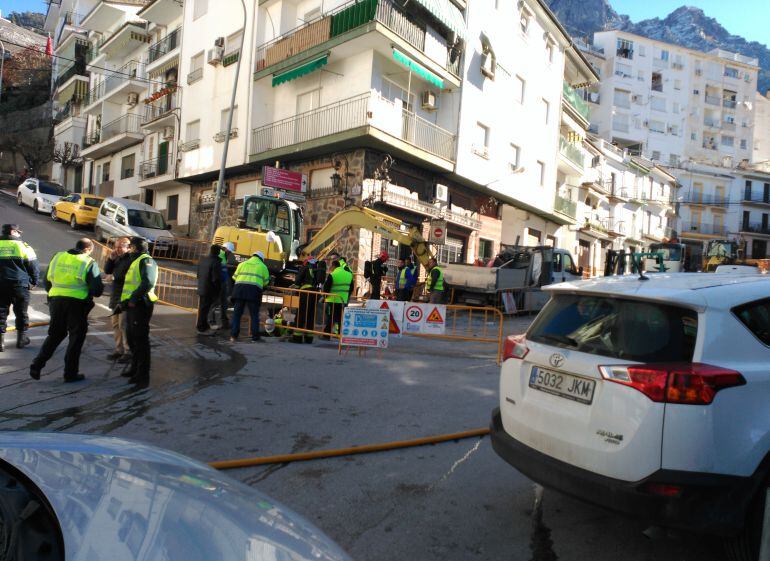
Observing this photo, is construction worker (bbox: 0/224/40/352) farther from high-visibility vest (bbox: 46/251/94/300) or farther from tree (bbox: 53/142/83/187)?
tree (bbox: 53/142/83/187)

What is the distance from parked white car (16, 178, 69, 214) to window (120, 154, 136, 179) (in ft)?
20.2

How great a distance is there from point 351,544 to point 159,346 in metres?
6.72

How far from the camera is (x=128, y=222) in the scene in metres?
20.4

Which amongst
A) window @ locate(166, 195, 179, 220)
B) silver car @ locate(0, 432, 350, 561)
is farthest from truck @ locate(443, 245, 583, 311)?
window @ locate(166, 195, 179, 220)

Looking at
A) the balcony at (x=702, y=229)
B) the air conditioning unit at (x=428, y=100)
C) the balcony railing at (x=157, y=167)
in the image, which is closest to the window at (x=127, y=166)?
the balcony railing at (x=157, y=167)

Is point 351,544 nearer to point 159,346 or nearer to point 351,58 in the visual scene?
point 159,346

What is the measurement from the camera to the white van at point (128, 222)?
66.9 feet

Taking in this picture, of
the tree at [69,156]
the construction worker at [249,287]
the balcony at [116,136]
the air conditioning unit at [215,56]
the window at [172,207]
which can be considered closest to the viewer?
the construction worker at [249,287]

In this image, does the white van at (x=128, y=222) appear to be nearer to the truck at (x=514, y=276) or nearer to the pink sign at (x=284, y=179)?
the pink sign at (x=284, y=179)

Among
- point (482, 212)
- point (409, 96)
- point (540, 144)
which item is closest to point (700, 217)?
point (540, 144)

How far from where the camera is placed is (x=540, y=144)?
93.9 feet

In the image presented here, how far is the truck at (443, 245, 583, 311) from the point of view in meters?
17.1

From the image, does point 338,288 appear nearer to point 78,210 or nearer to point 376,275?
point 376,275

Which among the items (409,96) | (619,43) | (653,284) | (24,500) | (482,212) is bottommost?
(24,500)
